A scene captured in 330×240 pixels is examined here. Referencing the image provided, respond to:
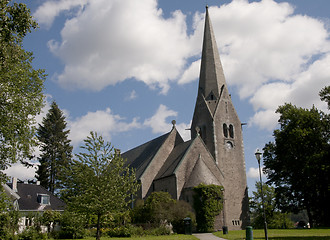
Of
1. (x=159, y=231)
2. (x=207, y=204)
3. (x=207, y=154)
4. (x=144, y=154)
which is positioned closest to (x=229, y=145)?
(x=207, y=154)

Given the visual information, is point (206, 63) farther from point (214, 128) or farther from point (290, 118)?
point (290, 118)

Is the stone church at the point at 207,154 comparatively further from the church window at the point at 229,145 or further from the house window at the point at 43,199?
the house window at the point at 43,199

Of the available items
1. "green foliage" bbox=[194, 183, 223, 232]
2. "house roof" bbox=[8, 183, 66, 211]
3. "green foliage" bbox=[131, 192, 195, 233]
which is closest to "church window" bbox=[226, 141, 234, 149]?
"green foliage" bbox=[194, 183, 223, 232]

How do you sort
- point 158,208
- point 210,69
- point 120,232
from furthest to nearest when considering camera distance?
point 210,69 → point 158,208 → point 120,232

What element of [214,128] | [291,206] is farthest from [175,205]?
[291,206]

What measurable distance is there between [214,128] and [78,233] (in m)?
23.4

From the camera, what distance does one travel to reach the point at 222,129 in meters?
43.9

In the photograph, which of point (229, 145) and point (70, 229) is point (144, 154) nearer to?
point (229, 145)

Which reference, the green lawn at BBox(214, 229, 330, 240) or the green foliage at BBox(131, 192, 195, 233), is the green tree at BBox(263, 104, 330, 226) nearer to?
the green lawn at BBox(214, 229, 330, 240)

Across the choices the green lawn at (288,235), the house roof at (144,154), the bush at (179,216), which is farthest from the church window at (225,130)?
the green lawn at (288,235)

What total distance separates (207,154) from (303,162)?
11.2m

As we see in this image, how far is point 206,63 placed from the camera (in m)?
47.9

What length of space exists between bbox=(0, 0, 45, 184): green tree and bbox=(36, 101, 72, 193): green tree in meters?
33.1

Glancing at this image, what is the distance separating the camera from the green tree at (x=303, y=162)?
36688 millimetres
